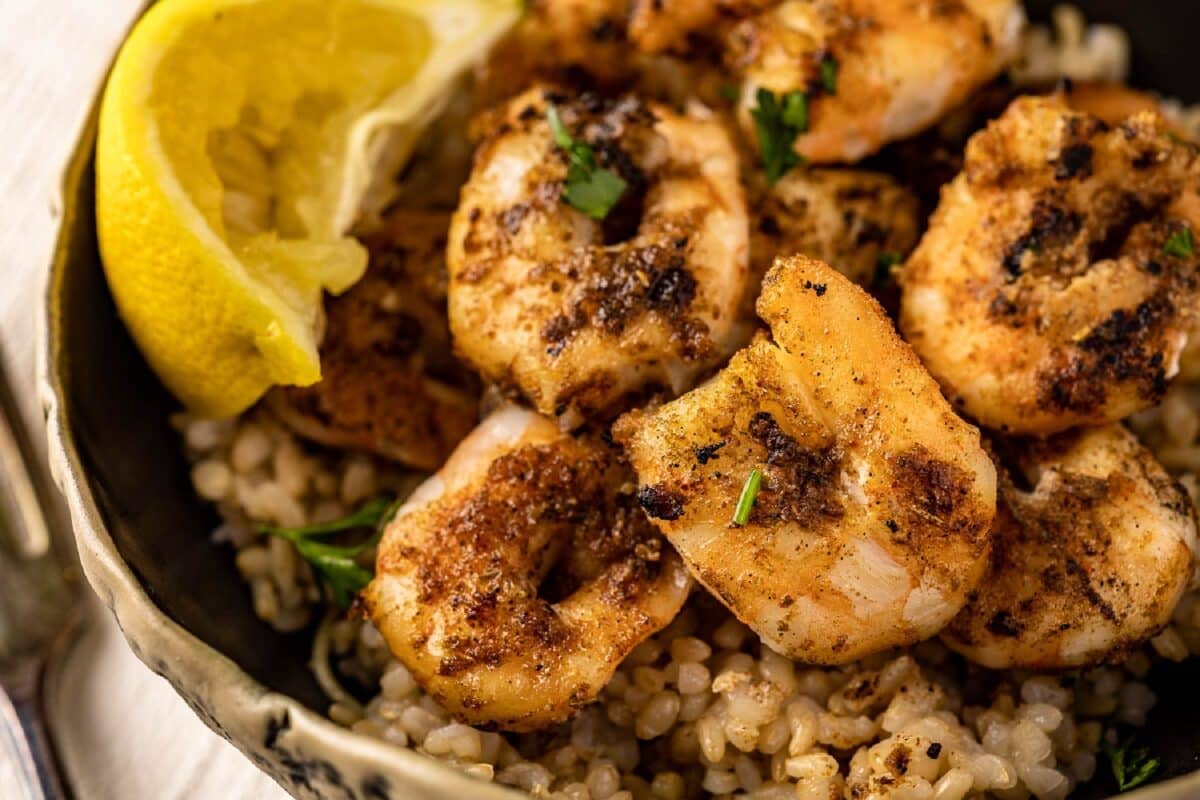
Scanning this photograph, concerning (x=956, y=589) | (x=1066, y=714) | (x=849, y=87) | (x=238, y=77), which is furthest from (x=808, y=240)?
(x=238, y=77)

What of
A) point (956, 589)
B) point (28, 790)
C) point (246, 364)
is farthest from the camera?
point (28, 790)

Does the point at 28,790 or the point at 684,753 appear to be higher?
the point at 684,753

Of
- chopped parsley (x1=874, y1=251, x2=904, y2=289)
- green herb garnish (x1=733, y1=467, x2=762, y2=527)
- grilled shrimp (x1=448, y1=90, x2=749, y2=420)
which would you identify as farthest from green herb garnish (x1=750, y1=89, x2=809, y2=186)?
green herb garnish (x1=733, y1=467, x2=762, y2=527)

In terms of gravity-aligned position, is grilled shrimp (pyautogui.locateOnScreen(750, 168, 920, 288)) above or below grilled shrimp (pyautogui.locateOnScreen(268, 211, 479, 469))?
above

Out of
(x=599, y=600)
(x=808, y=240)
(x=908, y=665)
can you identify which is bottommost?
(x=908, y=665)

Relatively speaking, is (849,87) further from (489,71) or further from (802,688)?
→ (802,688)

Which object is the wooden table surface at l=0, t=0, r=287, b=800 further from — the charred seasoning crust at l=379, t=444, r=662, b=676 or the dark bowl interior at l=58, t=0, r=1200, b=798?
the charred seasoning crust at l=379, t=444, r=662, b=676
